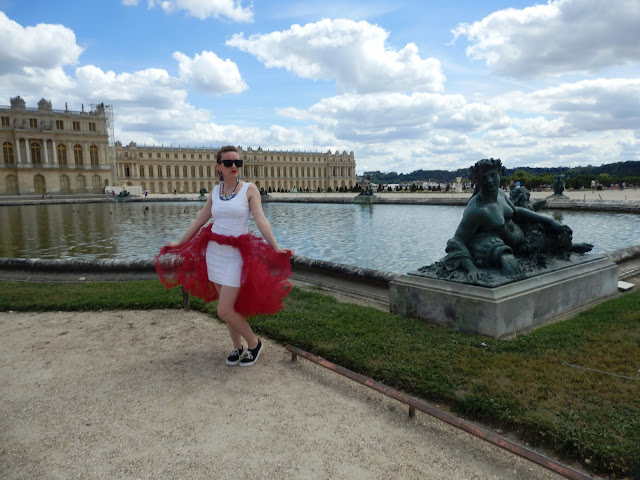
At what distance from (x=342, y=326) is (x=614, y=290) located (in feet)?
13.0

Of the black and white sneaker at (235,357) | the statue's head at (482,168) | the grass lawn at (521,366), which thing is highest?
the statue's head at (482,168)

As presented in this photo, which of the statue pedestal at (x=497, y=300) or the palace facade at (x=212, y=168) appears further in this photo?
the palace facade at (x=212, y=168)

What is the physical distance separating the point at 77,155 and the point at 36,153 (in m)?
5.26

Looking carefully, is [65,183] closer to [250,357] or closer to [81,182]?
[81,182]

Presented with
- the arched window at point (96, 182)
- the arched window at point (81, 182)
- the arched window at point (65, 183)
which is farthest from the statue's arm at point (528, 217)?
the arched window at point (65, 183)

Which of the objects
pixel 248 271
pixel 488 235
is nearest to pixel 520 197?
pixel 488 235

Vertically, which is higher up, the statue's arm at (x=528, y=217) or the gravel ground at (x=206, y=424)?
the statue's arm at (x=528, y=217)

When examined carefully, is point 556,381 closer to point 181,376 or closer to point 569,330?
point 569,330

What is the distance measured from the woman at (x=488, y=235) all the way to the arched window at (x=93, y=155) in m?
75.1

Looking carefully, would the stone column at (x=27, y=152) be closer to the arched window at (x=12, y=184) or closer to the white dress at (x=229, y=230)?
the arched window at (x=12, y=184)

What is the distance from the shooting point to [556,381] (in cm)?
326

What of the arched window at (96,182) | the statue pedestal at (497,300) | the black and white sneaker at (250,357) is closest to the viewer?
the black and white sneaker at (250,357)

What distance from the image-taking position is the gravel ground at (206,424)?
2.51 m

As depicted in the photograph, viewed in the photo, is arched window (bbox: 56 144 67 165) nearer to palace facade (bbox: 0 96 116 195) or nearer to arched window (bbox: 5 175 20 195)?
palace facade (bbox: 0 96 116 195)
